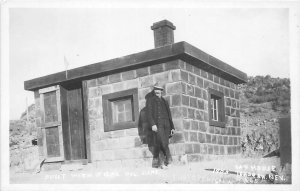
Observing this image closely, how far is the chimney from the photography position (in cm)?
833

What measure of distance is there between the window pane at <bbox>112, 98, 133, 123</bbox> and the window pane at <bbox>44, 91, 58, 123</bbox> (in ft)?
5.91

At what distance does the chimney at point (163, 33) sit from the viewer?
833 centimetres

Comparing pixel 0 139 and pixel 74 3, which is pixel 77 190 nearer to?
pixel 0 139

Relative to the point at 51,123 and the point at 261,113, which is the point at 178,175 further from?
Answer: the point at 261,113

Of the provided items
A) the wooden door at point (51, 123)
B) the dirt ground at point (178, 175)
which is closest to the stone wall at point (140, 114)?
the dirt ground at point (178, 175)

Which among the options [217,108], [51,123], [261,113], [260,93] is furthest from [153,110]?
[260,93]

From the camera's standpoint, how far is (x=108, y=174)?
744 centimetres

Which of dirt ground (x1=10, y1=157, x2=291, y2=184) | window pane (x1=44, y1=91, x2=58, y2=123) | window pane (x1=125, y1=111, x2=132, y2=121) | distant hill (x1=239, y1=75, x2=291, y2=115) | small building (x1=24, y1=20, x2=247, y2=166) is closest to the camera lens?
dirt ground (x1=10, y1=157, x2=291, y2=184)

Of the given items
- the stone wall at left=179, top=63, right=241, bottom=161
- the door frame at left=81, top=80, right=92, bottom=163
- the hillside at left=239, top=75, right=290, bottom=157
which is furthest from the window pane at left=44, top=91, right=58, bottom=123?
the hillside at left=239, top=75, right=290, bottom=157

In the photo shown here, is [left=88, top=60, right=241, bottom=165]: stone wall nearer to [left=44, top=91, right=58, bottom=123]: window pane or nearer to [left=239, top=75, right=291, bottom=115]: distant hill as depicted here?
[left=44, top=91, right=58, bottom=123]: window pane

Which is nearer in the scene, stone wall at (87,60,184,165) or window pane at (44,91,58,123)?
stone wall at (87,60,184,165)

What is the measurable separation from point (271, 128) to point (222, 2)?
6210 millimetres

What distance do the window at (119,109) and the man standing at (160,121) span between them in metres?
0.83

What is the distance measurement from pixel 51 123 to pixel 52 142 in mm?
472
